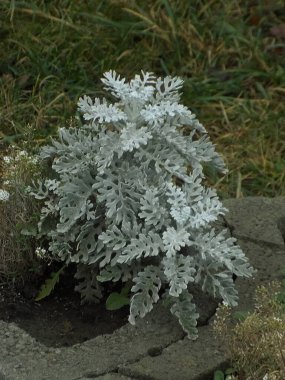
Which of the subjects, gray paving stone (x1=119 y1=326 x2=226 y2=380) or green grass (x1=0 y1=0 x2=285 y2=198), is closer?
gray paving stone (x1=119 y1=326 x2=226 y2=380)

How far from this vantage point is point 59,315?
324 cm

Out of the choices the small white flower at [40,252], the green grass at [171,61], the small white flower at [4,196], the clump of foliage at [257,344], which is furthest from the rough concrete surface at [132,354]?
the green grass at [171,61]

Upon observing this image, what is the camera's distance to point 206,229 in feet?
10.7

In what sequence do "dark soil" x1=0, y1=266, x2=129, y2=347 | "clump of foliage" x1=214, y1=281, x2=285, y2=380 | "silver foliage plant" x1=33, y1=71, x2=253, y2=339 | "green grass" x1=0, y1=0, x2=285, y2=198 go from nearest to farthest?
"clump of foliage" x1=214, y1=281, x2=285, y2=380 → "silver foliage plant" x1=33, y1=71, x2=253, y2=339 → "dark soil" x1=0, y1=266, x2=129, y2=347 → "green grass" x1=0, y1=0, x2=285, y2=198

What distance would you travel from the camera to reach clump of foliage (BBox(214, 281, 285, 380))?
8.91 ft

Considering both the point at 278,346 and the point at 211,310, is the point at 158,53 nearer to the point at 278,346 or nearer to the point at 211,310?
the point at 211,310

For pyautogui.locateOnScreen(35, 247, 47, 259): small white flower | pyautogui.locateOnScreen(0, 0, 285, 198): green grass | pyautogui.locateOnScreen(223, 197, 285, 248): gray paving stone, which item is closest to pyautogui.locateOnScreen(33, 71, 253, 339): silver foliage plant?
pyautogui.locateOnScreen(35, 247, 47, 259): small white flower

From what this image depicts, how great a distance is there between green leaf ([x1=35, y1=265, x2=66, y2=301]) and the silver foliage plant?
6cm

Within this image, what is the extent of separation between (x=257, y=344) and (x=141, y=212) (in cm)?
57

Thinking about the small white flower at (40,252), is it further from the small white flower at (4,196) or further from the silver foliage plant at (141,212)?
the small white flower at (4,196)

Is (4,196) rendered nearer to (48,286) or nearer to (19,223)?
(19,223)

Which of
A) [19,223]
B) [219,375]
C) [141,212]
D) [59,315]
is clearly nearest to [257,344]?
[219,375]

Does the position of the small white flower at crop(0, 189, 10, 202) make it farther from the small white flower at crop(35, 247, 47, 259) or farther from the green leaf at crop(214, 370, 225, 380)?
the green leaf at crop(214, 370, 225, 380)

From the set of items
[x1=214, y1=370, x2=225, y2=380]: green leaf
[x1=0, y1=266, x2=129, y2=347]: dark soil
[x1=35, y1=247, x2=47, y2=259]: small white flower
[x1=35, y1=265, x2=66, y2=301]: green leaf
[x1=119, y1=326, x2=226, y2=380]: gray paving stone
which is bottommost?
[x1=214, y1=370, x2=225, y2=380]: green leaf
